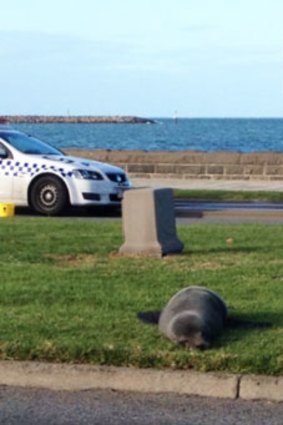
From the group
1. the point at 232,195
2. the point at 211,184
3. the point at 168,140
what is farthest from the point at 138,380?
the point at 168,140

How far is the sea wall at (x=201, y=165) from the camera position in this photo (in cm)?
2925

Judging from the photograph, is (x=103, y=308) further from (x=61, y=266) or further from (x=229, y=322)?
(x=61, y=266)

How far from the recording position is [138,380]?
7.55 meters

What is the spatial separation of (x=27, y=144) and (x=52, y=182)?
4.10 feet

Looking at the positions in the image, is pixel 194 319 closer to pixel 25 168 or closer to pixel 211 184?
pixel 25 168

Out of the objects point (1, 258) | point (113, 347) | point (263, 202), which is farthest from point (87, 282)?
point (263, 202)

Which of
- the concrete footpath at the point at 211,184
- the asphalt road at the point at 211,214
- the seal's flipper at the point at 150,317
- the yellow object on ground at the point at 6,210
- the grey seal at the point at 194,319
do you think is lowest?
the concrete footpath at the point at 211,184

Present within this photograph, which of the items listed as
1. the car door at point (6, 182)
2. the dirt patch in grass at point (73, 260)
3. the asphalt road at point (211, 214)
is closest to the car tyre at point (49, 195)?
the asphalt road at point (211, 214)

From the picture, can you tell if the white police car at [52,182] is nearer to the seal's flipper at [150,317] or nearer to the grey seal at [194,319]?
the seal's flipper at [150,317]

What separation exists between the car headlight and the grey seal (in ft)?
37.6

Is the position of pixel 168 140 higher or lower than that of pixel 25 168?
lower

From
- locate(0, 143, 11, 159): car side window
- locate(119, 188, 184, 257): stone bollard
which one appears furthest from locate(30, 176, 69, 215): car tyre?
locate(119, 188, 184, 257): stone bollard

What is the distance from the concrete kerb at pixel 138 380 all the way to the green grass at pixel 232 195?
1667 centimetres

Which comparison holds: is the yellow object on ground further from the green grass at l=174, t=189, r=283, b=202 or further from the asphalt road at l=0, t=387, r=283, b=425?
the asphalt road at l=0, t=387, r=283, b=425
